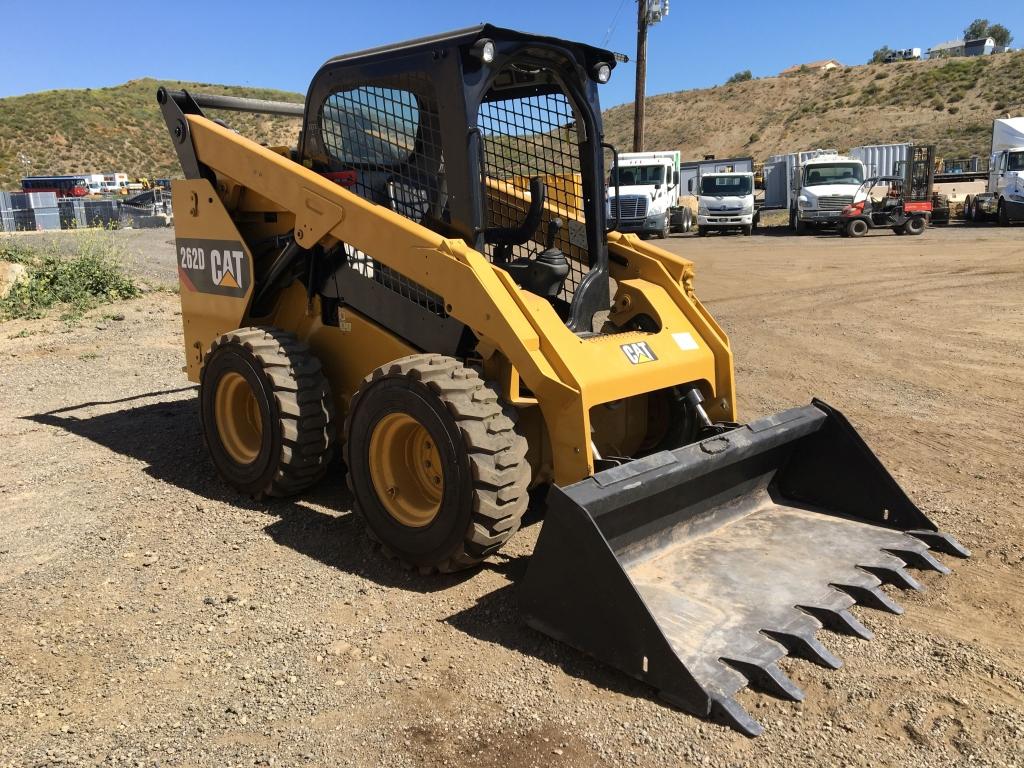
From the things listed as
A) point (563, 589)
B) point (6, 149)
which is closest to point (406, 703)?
point (563, 589)

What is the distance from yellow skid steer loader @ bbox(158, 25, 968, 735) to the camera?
3.33m

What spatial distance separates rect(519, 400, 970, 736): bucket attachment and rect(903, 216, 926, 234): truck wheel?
22.2m

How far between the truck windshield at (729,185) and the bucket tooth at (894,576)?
25.3 metres

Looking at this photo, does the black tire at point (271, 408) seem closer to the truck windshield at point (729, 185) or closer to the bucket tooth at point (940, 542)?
the bucket tooth at point (940, 542)

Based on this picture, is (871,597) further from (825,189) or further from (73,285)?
(825,189)

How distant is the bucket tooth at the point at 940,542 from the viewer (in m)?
4.03

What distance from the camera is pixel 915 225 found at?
23969mm

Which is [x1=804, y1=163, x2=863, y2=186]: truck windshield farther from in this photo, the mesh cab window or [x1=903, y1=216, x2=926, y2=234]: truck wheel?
the mesh cab window

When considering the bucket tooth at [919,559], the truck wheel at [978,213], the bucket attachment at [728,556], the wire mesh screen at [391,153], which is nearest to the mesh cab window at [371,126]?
the wire mesh screen at [391,153]

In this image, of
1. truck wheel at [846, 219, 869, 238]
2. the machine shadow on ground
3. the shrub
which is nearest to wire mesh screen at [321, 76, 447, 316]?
the machine shadow on ground

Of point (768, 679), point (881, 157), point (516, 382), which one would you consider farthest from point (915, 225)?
point (768, 679)

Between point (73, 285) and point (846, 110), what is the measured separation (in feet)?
189

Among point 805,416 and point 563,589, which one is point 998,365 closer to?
point 805,416

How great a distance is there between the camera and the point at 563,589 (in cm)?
324
